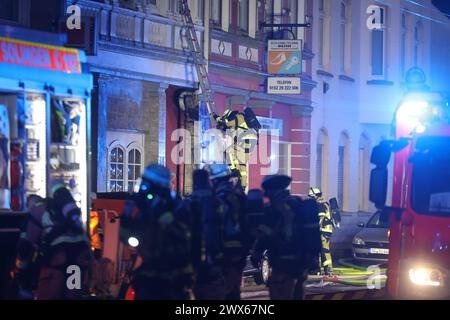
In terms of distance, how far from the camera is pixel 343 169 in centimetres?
3406

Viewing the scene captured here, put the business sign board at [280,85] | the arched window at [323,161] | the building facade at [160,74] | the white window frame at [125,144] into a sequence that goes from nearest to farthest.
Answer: the building facade at [160,74] → the white window frame at [125,144] → the business sign board at [280,85] → the arched window at [323,161]

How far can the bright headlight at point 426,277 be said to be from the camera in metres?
13.3

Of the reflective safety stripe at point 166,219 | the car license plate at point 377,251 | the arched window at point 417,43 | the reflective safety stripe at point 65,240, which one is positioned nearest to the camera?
the reflective safety stripe at point 166,219

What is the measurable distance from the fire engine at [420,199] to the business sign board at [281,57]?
1255 centimetres

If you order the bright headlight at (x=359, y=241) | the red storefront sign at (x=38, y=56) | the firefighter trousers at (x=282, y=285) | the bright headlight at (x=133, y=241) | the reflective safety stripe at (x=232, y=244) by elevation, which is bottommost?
the bright headlight at (x=359, y=241)

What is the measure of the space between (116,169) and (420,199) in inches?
413

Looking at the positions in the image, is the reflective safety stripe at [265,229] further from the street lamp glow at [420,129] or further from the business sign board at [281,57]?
the business sign board at [281,57]

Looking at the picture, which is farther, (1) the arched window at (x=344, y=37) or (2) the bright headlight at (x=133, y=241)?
(1) the arched window at (x=344, y=37)

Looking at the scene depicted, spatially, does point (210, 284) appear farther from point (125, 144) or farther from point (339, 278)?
point (125, 144)

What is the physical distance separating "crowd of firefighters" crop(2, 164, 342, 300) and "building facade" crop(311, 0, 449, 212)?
61.0ft

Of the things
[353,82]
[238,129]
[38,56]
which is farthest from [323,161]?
[38,56]

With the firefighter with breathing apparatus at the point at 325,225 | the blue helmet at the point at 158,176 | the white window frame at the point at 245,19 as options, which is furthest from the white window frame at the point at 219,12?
the blue helmet at the point at 158,176

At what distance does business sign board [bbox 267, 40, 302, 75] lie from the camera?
87.6 feet

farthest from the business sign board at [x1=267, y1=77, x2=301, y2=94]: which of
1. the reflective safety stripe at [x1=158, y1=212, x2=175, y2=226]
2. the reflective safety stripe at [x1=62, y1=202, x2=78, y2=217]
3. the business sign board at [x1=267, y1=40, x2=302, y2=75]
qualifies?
the reflective safety stripe at [x1=158, y1=212, x2=175, y2=226]
